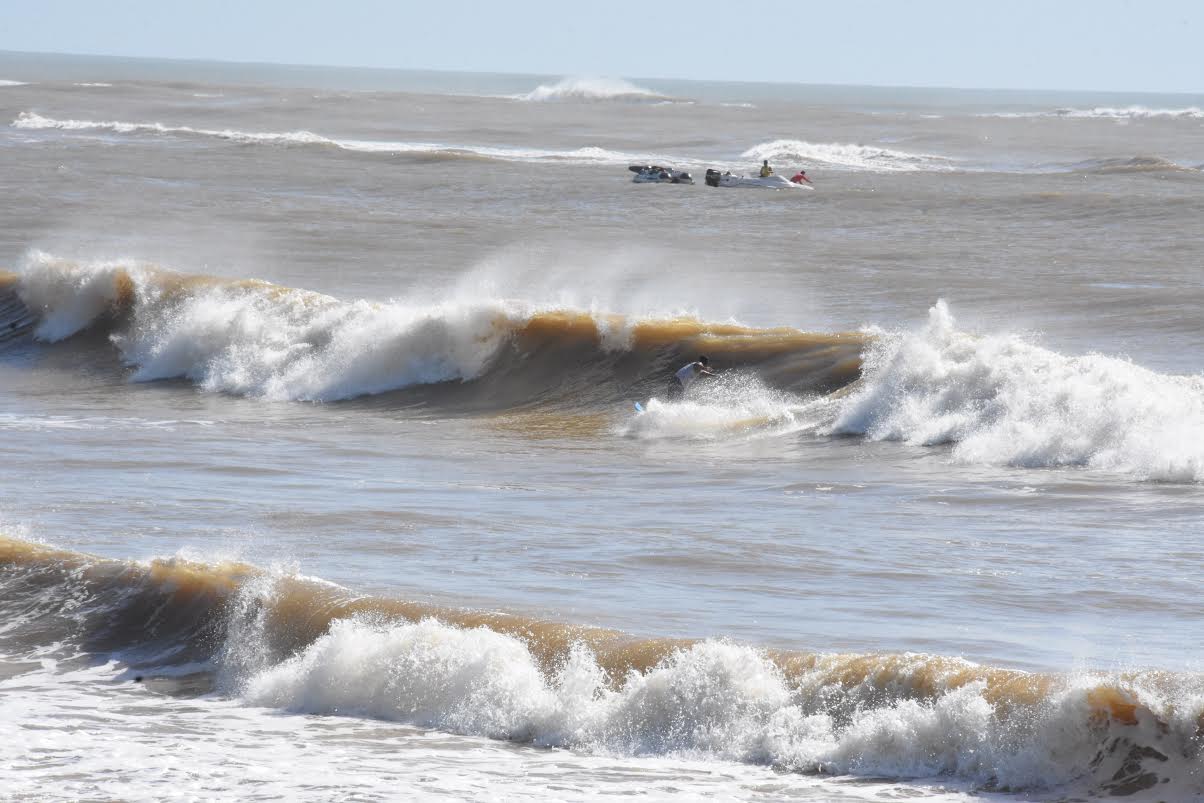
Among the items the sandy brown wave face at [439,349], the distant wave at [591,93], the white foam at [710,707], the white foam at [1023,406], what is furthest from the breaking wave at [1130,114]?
the white foam at [710,707]

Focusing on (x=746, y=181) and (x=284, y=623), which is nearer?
(x=284, y=623)

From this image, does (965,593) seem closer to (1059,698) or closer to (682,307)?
(1059,698)

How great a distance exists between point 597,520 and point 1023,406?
613cm

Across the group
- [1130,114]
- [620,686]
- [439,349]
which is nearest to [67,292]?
[439,349]

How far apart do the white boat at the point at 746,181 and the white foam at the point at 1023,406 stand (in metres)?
34.0

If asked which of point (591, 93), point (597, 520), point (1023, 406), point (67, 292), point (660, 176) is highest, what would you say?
point (591, 93)

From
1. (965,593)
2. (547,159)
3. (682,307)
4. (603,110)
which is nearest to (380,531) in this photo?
(965,593)

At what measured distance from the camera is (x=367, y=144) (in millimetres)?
78062

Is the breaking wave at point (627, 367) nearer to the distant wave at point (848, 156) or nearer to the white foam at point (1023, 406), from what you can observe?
the white foam at point (1023, 406)

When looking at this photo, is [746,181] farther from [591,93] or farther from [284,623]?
[591,93]

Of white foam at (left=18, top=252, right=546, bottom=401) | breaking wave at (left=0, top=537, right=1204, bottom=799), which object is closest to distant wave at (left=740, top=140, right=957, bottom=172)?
white foam at (left=18, top=252, right=546, bottom=401)

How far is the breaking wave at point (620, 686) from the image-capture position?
28.5 feet

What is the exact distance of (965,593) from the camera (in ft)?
38.6

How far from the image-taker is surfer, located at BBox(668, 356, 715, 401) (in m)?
21.3
